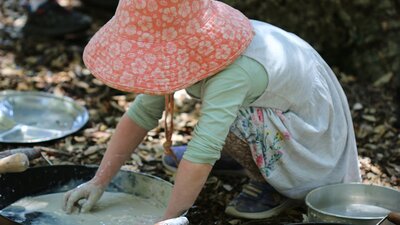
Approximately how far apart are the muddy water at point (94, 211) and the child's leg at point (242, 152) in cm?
25

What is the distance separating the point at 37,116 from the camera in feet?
9.35

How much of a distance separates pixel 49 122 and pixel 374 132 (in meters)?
1.19

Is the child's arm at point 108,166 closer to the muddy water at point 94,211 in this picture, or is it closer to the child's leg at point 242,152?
the muddy water at point 94,211

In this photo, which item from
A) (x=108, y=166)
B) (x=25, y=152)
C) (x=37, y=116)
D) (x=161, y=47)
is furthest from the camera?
(x=37, y=116)

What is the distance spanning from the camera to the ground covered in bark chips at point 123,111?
239 cm

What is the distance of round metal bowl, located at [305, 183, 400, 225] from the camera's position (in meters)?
2.06

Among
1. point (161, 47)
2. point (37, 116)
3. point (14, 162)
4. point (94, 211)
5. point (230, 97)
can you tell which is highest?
point (161, 47)

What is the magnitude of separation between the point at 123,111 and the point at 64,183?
32.0 inches

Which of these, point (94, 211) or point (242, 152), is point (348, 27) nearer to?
point (242, 152)

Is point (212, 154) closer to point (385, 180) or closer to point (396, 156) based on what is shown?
point (385, 180)

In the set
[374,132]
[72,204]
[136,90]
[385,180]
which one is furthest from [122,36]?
[374,132]

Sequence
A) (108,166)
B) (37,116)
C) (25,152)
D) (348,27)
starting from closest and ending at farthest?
(25,152) → (108,166) → (37,116) → (348,27)

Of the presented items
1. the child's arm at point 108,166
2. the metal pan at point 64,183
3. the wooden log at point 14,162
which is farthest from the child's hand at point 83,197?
the wooden log at point 14,162

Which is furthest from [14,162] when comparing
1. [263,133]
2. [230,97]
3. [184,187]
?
[263,133]
